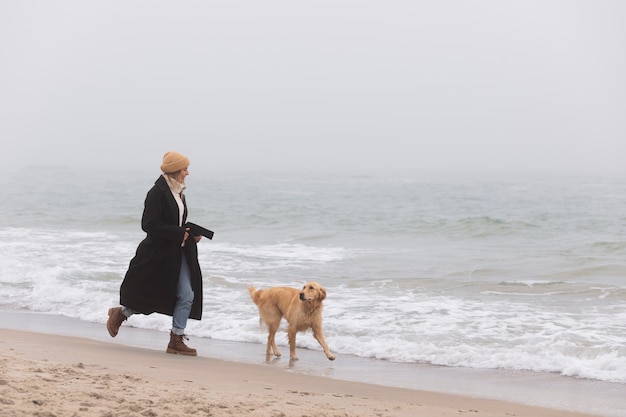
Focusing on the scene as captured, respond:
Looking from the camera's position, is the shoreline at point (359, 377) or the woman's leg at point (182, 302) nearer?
the shoreline at point (359, 377)

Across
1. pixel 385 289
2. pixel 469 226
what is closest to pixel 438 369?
pixel 385 289

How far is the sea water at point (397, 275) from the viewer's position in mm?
8055

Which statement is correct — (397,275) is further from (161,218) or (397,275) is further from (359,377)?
(161,218)

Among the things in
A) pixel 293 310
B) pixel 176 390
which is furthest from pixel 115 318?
pixel 176 390

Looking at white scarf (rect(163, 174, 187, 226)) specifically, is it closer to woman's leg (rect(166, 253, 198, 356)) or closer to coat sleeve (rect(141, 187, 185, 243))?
coat sleeve (rect(141, 187, 185, 243))

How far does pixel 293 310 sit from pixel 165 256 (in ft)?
4.28

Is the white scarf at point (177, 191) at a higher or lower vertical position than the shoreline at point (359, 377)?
higher

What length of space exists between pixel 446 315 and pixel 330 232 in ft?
38.8

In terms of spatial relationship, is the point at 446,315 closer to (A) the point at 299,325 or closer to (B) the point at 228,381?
(A) the point at 299,325

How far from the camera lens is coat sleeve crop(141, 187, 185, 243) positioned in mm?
6531

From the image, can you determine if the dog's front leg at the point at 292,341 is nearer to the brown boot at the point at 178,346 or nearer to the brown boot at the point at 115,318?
the brown boot at the point at 178,346

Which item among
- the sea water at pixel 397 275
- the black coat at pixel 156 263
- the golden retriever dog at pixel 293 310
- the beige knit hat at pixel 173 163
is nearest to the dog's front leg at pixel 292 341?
the golden retriever dog at pixel 293 310

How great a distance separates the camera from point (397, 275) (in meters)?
13.0

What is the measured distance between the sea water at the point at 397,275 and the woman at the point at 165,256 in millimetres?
1809
